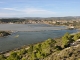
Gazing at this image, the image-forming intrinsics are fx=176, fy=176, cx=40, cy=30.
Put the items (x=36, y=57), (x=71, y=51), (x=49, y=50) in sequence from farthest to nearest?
(x=49, y=50) → (x=36, y=57) → (x=71, y=51)

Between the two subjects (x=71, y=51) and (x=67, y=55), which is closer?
(x=67, y=55)

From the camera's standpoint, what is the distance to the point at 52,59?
64.4ft

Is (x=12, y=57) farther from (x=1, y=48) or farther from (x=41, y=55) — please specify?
(x=1, y=48)

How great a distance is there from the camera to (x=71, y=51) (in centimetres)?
2186

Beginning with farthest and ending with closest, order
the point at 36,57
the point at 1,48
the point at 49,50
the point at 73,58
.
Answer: the point at 1,48 → the point at 49,50 → the point at 36,57 → the point at 73,58

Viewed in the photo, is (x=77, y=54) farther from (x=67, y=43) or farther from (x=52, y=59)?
(x=67, y=43)

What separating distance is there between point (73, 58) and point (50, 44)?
53.0 ft

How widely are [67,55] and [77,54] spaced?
116cm

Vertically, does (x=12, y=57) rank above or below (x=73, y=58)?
below

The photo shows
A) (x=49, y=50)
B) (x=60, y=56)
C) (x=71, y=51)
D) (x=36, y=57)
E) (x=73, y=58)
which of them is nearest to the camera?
(x=73, y=58)

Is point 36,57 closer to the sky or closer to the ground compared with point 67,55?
closer to the ground

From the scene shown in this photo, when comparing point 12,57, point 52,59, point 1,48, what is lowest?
point 1,48

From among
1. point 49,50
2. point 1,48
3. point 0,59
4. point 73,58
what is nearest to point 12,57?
point 0,59

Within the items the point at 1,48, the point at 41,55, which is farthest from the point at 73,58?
the point at 1,48
